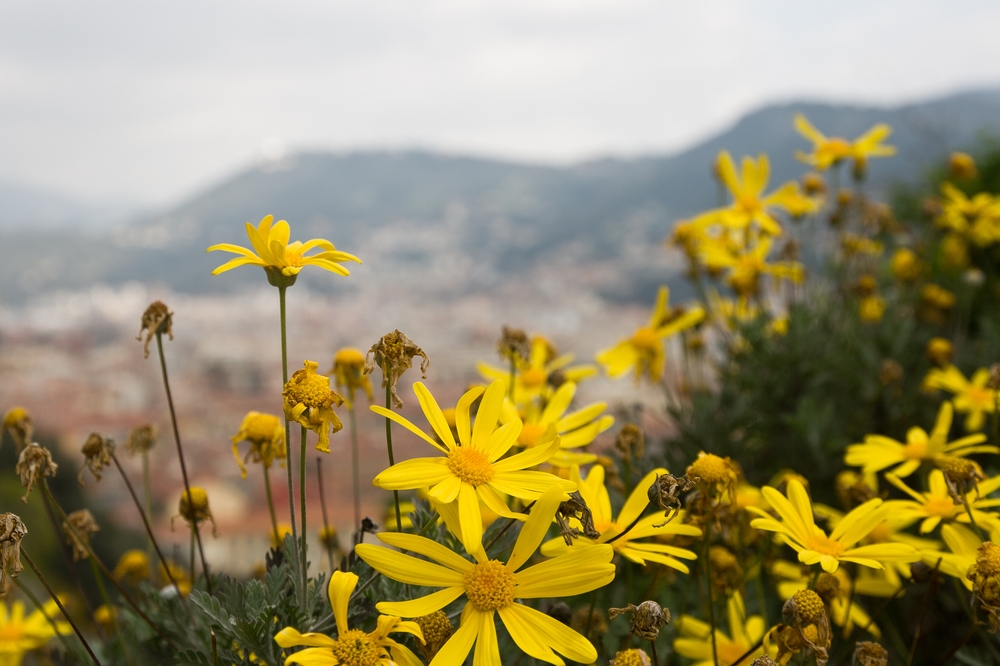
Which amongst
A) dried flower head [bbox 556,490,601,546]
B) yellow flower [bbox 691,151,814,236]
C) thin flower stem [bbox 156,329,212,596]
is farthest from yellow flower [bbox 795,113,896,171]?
thin flower stem [bbox 156,329,212,596]

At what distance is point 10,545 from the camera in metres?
0.83

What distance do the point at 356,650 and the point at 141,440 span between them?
2.99 ft

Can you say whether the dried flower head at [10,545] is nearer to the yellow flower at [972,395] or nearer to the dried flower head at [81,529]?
the dried flower head at [81,529]

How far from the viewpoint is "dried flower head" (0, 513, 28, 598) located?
32.4 inches

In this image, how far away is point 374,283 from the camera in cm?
6769

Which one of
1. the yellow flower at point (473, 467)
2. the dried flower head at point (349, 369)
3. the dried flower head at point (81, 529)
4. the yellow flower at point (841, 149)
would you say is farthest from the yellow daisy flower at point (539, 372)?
the yellow flower at point (841, 149)

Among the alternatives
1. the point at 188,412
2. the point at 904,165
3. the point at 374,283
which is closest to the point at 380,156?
the point at 374,283

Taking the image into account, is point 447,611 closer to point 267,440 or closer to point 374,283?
point 267,440

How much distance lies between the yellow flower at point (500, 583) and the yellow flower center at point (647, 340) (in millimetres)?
1509

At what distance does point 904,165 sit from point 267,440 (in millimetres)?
8151

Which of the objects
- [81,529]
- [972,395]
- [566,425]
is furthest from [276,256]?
[972,395]

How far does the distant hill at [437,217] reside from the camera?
54562 millimetres

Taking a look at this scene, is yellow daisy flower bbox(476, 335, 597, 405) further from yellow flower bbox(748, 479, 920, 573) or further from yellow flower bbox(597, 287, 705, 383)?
yellow flower bbox(748, 479, 920, 573)

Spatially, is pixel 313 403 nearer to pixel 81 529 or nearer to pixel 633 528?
pixel 633 528
